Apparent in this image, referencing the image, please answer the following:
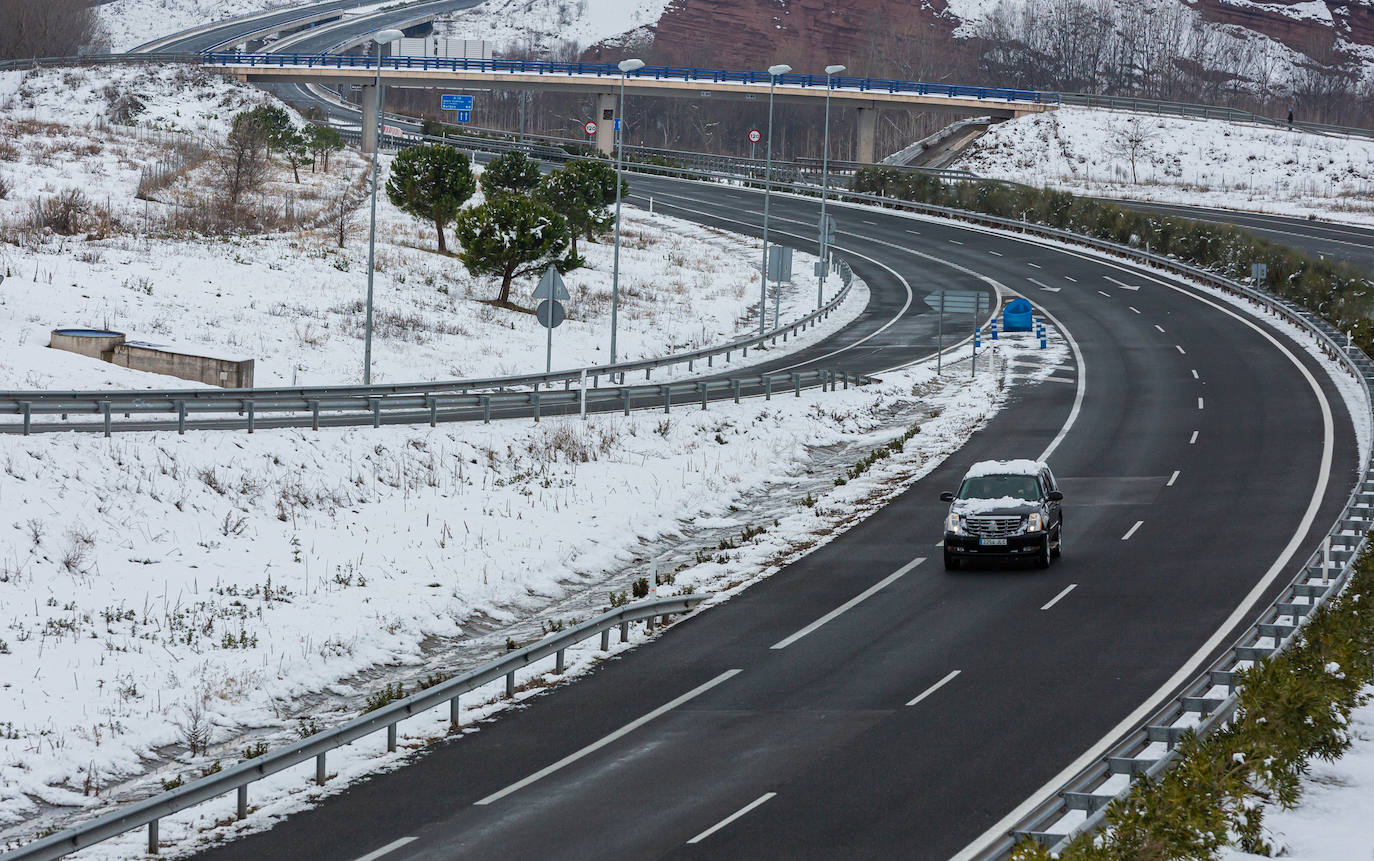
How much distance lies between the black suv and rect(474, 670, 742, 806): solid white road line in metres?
7.01

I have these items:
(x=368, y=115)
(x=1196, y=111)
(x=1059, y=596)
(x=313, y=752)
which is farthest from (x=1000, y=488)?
(x=1196, y=111)

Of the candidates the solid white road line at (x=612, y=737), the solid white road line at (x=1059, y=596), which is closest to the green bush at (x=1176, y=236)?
the solid white road line at (x=1059, y=596)

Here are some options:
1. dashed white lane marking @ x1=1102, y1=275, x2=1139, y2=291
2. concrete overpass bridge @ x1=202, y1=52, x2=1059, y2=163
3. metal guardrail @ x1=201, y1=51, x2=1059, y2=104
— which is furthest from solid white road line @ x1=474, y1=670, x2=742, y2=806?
metal guardrail @ x1=201, y1=51, x2=1059, y2=104

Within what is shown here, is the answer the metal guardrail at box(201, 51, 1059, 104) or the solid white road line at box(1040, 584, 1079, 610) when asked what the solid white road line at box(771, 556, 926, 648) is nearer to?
the solid white road line at box(1040, 584, 1079, 610)

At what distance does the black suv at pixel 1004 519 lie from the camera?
2500cm

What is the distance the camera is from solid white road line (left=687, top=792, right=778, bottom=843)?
13516mm

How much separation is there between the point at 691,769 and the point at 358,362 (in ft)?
102

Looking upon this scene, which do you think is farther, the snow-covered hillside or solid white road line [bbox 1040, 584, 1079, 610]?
the snow-covered hillside

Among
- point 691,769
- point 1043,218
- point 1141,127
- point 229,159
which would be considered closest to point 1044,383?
point 691,769

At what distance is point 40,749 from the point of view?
17.2 meters

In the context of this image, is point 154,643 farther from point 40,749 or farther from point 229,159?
point 229,159

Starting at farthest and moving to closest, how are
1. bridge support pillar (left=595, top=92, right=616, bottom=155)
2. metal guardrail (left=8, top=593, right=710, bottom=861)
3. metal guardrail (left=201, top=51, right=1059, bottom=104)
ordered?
bridge support pillar (left=595, top=92, right=616, bottom=155)
metal guardrail (left=201, top=51, right=1059, bottom=104)
metal guardrail (left=8, top=593, right=710, bottom=861)

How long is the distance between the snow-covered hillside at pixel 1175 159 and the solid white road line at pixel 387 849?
298ft

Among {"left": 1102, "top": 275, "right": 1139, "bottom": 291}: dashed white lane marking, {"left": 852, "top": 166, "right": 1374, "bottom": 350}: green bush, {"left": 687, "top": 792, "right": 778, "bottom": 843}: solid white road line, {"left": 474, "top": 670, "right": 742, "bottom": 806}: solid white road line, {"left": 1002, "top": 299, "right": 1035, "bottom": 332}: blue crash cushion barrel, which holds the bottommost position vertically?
{"left": 474, "top": 670, "right": 742, "bottom": 806}: solid white road line
